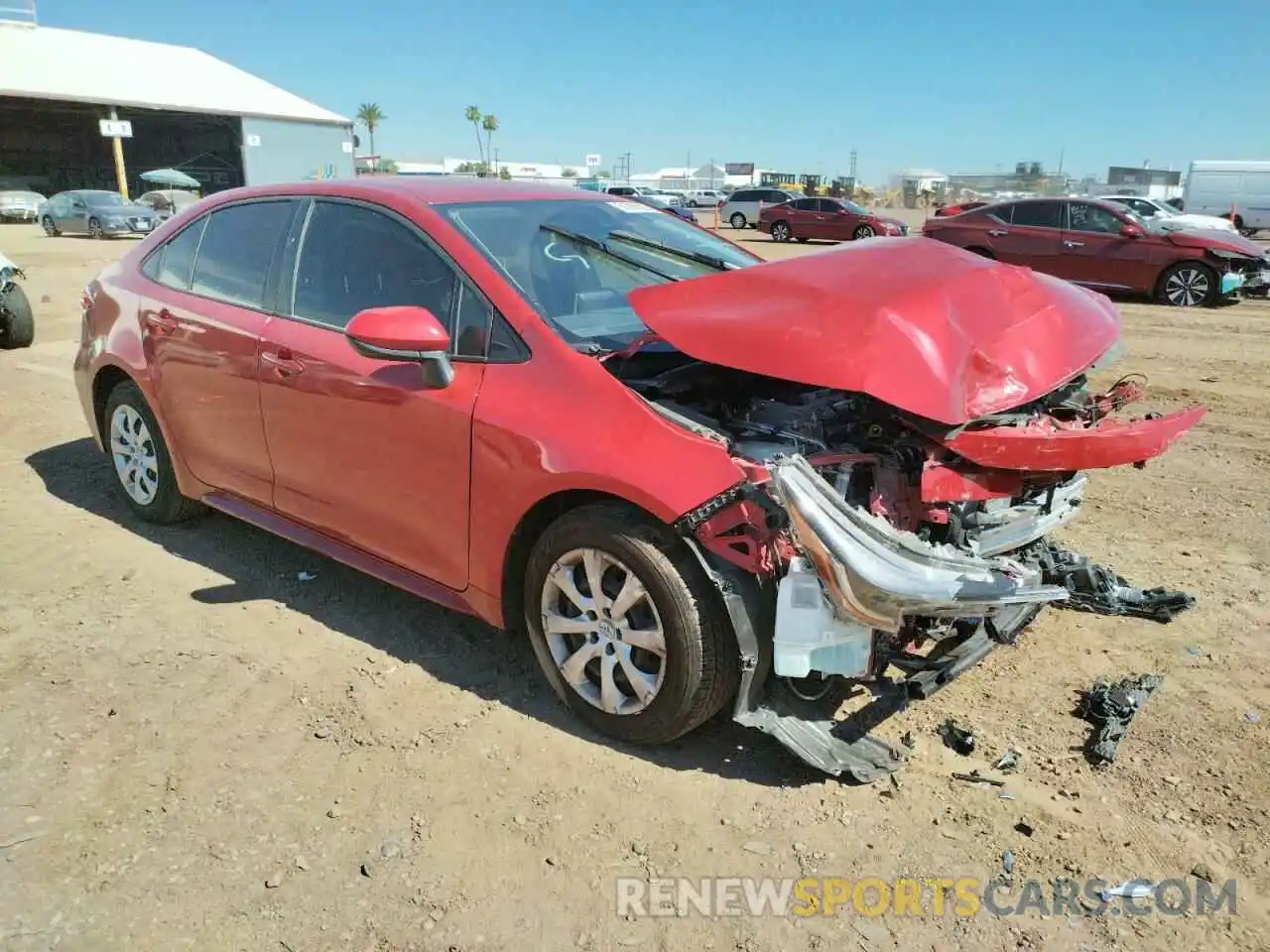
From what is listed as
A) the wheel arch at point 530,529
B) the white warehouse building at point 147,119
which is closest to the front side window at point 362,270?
the wheel arch at point 530,529

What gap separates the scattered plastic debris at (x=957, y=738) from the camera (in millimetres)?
3051

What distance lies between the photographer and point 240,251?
419cm

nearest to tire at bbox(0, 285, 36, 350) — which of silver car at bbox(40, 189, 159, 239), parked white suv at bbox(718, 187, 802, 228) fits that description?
silver car at bbox(40, 189, 159, 239)

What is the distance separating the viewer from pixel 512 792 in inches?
113

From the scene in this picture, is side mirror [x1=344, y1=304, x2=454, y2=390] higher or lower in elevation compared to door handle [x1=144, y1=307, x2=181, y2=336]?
higher

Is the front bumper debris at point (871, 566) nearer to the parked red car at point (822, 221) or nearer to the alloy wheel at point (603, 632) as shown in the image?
the alloy wheel at point (603, 632)

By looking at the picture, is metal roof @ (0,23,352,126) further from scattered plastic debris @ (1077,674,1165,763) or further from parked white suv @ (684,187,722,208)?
scattered plastic debris @ (1077,674,1165,763)

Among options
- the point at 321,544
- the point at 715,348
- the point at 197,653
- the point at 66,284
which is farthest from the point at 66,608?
the point at 66,284

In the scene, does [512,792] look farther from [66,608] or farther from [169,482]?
[169,482]

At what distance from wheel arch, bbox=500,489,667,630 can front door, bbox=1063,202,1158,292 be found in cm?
1358

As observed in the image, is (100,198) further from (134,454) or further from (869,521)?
(869,521)

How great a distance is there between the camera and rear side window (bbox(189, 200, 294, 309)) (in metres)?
4.02

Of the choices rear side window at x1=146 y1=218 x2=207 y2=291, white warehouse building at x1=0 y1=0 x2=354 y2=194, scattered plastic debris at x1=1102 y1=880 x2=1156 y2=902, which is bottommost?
scattered plastic debris at x1=1102 y1=880 x2=1156 y2=902

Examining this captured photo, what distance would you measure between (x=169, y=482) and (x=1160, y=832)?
14.9 ft
